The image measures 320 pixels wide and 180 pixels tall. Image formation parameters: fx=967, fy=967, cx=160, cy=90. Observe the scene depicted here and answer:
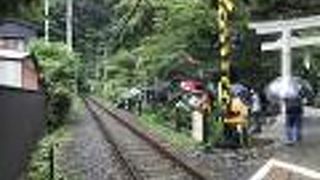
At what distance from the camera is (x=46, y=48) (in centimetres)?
4397

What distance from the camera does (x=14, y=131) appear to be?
57.6 ft

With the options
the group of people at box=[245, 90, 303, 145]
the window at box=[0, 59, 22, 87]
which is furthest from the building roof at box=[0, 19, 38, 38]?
the group of people at box=[245, 90, 303, 145]

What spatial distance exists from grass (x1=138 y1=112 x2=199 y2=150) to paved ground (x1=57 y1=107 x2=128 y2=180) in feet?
6.63

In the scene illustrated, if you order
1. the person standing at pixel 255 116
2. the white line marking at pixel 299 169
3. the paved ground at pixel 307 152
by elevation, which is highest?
the person standing at pixel 255 116

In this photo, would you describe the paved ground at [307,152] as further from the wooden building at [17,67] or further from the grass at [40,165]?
the wooden building at [17,67]

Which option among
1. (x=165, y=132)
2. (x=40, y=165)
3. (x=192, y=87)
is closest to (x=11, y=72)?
(x=40, y=165)

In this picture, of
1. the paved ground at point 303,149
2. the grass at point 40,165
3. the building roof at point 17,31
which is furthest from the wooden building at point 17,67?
the paved ground at point 303,149

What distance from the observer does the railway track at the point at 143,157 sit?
22.0m

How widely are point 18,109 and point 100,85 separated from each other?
76.4 meters

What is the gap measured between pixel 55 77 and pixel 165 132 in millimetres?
7607

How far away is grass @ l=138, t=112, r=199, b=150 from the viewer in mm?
29030

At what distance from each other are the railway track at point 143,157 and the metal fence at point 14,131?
9.05 feet

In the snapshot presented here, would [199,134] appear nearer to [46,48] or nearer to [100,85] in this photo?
[46,48]

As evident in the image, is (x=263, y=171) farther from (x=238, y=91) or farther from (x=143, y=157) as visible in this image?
(x=238, y=91)
